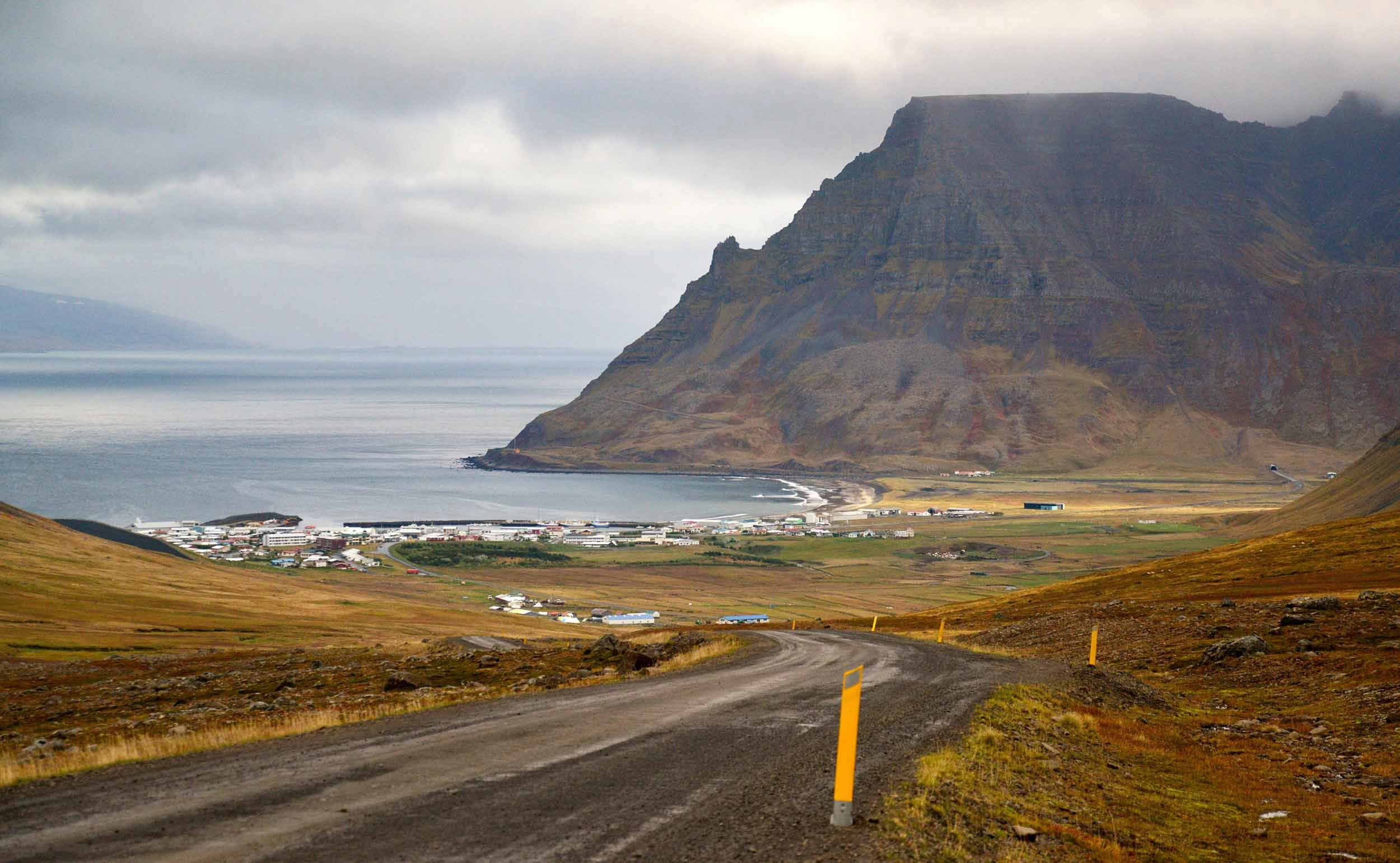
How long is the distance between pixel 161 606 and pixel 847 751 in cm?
6130

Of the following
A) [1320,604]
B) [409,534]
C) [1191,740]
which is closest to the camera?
[1191,740]

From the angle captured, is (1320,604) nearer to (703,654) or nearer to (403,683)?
(703,654)

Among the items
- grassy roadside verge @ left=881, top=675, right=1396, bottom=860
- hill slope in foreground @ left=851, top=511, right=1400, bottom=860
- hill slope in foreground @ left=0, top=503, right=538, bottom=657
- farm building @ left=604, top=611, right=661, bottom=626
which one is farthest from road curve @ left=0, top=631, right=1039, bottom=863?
farm building @ left=604, top=611, right=661, bottom=626

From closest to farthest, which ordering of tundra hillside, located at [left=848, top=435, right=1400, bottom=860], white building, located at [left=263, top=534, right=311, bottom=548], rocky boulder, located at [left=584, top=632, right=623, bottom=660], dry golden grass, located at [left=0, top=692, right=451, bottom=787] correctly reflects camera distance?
tundra hillside, located at [left=848, top=435, right=1400, bottom=860], dry golden grass, located at [left=0, top=692, right=451, bottom=787], rocky boulder, located at [left=584, top=632, right=623, bottom=660], white building, located at [left=263, top=534, right=311, bottom=548]

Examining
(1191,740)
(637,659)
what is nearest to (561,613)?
(637,659)

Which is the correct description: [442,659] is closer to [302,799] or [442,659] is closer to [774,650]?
[774,650]

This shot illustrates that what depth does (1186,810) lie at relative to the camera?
1270cm

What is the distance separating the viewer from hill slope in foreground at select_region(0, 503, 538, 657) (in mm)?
46906

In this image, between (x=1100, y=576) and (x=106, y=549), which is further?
(x=106, y=549)

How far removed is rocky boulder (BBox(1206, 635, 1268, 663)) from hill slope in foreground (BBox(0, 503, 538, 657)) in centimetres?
3775

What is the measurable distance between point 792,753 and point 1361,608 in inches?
830

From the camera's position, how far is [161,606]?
2368 inches

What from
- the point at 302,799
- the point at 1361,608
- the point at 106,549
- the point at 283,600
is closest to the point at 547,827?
the point at 302,799

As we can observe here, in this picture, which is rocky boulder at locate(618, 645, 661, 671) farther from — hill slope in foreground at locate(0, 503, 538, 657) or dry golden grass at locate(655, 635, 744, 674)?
hill slope in foreground at locate(0, 503, 538, 657)
